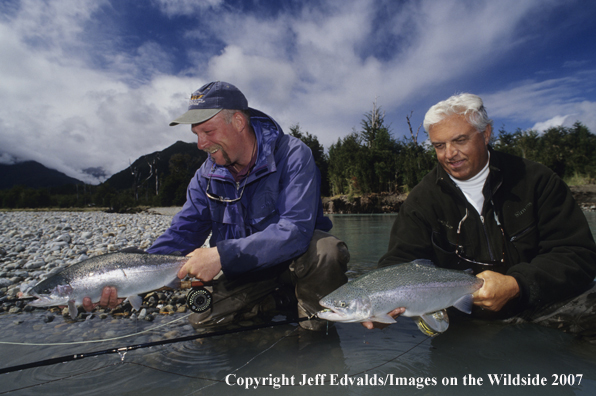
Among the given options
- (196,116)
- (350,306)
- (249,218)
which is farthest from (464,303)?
(196,116)

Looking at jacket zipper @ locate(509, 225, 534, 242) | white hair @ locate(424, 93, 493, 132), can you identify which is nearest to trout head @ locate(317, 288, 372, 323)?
jacket zipper @ locate(509, 225, 534, 242)

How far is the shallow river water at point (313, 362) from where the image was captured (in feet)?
6.98

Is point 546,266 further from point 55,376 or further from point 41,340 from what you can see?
point 41,340

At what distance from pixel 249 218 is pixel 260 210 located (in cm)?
17

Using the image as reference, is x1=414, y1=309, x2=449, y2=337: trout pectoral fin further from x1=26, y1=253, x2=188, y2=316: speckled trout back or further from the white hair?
x1=26, y1=253, x2=188, y2=316: speckled trout back

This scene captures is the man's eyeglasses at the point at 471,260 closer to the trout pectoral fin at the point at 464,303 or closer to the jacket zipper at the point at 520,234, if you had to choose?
the jacket zipper at the point at 520,234

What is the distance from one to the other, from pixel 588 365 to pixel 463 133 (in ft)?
6.17

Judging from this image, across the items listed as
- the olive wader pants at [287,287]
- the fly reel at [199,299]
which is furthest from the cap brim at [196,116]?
the fly reel at [199,299]

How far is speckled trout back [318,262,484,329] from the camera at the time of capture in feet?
6.72

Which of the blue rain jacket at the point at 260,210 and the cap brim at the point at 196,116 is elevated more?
the cap brim at the point at 196,116

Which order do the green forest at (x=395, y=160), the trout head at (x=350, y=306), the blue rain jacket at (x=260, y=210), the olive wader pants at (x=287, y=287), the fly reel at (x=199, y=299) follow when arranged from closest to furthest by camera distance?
1. the trout head at (x=350, y=306)
2. the blue rain jacket at (x=260, y=210)
3. the olive wader pants at (x=287, y=287)
4. the fly reel at (x=199, y=299)
5. the green forest at (x=395, y=160)

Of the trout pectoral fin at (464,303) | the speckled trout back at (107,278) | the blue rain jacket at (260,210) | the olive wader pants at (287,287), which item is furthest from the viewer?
the olive wader pants at (287,287)

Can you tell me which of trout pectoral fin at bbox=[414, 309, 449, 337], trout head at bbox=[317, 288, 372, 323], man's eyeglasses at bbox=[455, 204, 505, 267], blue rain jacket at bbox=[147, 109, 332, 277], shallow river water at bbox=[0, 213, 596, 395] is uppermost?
blue rain jacket at bbox=[147, 109, 332, 277]

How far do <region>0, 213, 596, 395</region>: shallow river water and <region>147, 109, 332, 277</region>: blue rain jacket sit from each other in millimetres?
733
